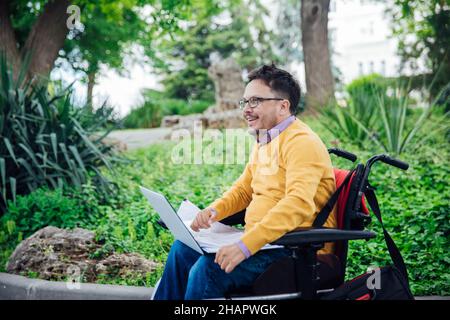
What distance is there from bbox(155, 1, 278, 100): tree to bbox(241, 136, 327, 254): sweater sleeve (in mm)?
24425

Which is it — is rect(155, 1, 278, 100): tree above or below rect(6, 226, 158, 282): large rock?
above

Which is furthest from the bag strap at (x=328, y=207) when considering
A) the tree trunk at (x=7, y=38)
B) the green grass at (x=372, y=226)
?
the tree trunk at (x=7, y=38)

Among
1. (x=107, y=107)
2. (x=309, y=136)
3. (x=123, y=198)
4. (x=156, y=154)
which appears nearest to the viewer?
(x=309, y=136)

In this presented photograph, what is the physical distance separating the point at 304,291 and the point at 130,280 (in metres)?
1.69

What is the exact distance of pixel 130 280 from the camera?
3438mm

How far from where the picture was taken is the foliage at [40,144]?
5301 millimetres

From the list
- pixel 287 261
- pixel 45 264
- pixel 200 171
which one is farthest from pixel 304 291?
pixel 200 171

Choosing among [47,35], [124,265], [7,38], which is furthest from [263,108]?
[47,35]

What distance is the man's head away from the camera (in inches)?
94.2

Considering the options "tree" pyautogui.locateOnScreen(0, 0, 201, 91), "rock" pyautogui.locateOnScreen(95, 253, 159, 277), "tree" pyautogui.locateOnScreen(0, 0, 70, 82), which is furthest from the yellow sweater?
"tree" pyautogui.locateOnScreen(0, 0, 70, 82)

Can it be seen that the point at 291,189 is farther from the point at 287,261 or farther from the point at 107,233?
the point at 107,233

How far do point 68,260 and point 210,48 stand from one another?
24.6 m

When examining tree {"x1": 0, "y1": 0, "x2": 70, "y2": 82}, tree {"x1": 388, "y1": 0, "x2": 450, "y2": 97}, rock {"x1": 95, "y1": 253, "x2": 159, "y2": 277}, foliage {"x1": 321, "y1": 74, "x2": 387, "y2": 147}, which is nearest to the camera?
rock {"x1": 95, "y1": 253, "x2": 159, "y2": 277}

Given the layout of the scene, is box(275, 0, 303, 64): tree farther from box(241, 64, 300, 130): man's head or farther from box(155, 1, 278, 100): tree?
box(241, 64, 300, 130): man's head
